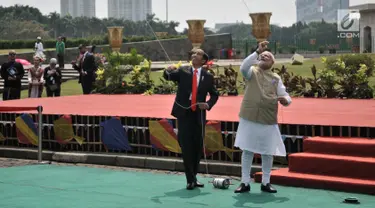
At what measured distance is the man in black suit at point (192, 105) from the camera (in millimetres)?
11312

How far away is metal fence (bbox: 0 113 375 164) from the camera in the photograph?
41.2 ft

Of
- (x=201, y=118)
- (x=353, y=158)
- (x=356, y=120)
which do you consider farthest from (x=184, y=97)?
(x=356, y=120)

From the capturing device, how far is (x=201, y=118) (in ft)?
37.5

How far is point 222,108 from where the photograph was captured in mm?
16969

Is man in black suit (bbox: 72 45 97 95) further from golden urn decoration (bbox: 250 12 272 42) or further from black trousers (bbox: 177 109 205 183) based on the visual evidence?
black trousers (bbox: 177 109 205 183)

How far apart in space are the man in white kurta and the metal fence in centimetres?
192

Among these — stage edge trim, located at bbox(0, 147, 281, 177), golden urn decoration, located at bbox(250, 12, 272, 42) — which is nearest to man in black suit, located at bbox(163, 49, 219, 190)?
stage edge trim, located at bbox(0, 147, 281, 177)

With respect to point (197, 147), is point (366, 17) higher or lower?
higher

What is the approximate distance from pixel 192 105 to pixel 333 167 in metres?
2.02

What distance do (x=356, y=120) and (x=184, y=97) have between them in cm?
344

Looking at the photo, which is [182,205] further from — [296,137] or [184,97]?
[296,137]

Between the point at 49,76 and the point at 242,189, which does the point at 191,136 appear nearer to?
the point at 242,189

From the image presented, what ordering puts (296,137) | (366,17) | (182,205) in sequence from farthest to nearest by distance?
(366,17), (296,137), (182,205)

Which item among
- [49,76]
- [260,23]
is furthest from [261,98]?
[260,23]
